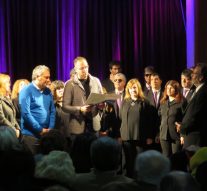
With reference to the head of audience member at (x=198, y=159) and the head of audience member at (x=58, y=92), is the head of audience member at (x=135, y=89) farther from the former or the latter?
the head of audience member at (x=198, y=159)

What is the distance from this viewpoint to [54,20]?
402 inches

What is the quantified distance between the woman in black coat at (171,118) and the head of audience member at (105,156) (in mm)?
3610

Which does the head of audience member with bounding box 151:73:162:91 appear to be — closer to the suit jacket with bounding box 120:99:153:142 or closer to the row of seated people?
the suit jacket with bounding box 120:99:153:142

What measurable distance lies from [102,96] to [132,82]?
2.96ft

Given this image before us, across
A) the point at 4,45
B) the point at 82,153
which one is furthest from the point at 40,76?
the point at 4,45

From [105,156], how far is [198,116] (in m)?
2.22

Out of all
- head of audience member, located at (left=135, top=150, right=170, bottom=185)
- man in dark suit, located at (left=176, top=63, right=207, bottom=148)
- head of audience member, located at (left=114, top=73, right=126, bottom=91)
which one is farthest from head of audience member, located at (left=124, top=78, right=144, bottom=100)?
head of audience member, located at (left=135, top=150, right=170, bottom=185)

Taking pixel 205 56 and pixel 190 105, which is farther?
pixel 205 56

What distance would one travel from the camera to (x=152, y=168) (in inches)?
110

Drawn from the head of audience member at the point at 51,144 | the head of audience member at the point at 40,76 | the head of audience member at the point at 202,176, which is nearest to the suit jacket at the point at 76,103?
the head of audience member at the point at 40,76

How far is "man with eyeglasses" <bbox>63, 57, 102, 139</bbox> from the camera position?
6.13m

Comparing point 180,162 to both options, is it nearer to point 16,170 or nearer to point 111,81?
point 16,170

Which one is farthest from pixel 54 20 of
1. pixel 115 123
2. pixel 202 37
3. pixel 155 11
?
pixel 115 123

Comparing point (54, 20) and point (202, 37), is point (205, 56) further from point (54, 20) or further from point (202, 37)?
point (54, 20)
